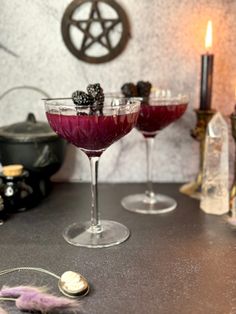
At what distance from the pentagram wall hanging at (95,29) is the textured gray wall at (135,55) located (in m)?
0.02

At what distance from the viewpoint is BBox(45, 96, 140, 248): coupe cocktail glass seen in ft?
2.42

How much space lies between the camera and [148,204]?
99 cm

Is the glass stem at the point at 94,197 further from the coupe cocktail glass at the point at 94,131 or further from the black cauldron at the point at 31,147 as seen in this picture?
the black cauldron at the point at 31,147

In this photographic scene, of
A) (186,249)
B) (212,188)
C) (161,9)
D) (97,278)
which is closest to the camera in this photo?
(97,278)

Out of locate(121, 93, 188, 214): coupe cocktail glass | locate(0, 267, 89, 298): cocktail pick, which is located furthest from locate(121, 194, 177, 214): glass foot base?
locate(0, 267, 89, 298): cocktail pick

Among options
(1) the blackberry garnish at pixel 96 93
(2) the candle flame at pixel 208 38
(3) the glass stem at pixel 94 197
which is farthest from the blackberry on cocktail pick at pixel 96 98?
(2) the candle flame at pixel 208 38

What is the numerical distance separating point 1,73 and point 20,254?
1.66 ft

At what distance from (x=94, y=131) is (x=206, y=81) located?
37 centimetres

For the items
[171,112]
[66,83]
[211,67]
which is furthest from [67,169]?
[211,67]

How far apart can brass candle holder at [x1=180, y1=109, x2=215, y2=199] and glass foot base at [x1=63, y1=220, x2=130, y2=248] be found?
0.86 feet

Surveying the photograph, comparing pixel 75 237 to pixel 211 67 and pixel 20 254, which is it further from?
pixel 211 67

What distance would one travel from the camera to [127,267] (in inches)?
27.3

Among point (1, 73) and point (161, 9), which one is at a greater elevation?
point (161, 9)

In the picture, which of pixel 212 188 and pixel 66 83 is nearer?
pixel 212 188
